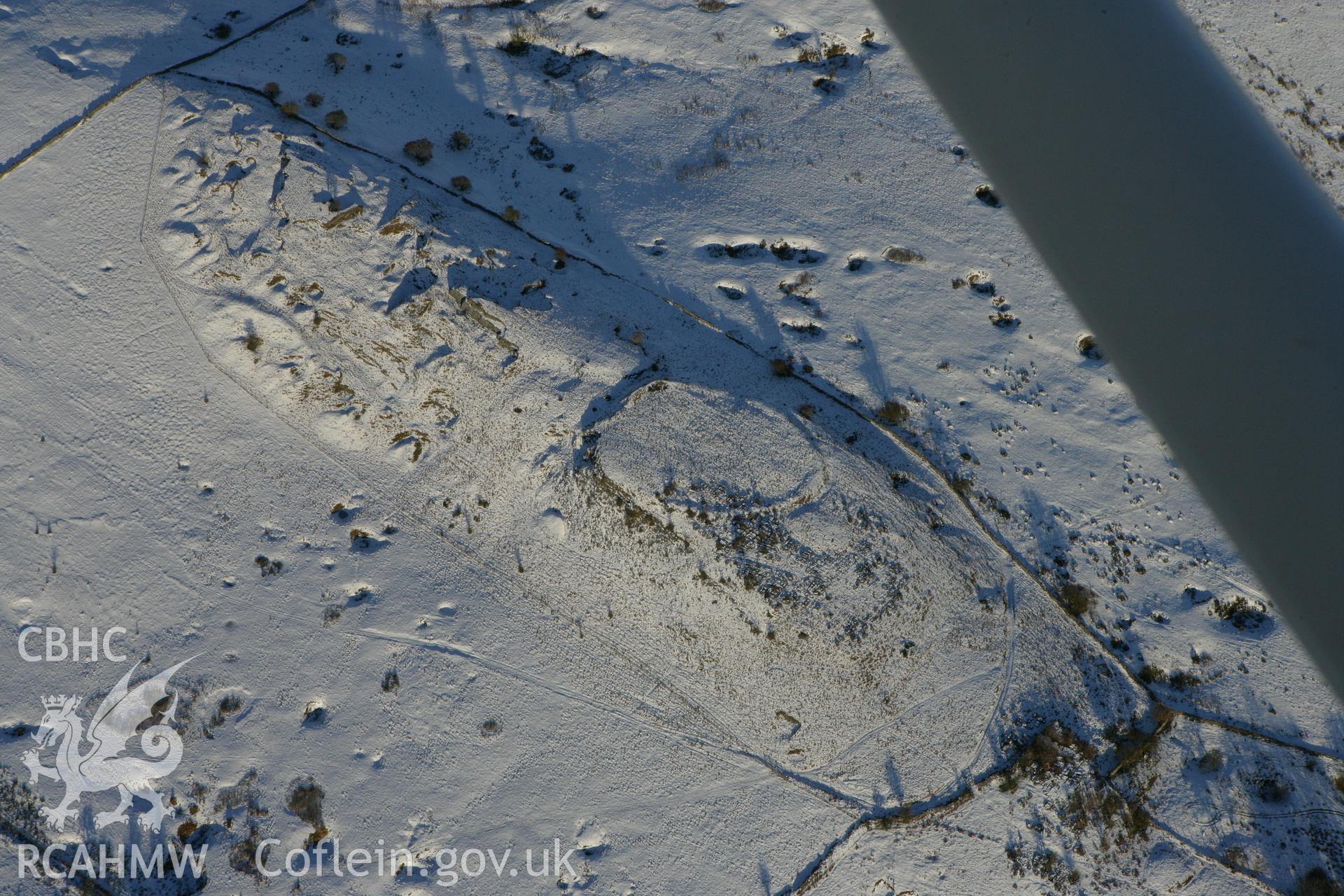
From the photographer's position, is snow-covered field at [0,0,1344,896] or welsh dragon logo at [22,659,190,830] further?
snow-covered field at [0,0,1344,896]

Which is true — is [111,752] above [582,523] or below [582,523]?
below

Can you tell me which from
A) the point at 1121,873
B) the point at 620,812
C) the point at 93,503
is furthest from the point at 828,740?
the point at 93,503

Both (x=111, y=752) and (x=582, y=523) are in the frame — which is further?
(x=582, y=523)

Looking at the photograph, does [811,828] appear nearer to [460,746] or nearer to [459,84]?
[460,746]

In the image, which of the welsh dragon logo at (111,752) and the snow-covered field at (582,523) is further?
the snow-covered field at (582,523)
